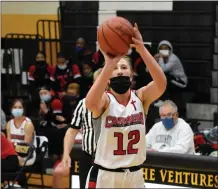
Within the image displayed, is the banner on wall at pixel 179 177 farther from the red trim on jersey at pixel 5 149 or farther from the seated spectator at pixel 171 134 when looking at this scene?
the red trim on jersey at pixel 5 149

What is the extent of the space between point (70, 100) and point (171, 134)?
→ 3403 millimetres

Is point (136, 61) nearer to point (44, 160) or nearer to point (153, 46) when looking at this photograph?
point (153, 46)

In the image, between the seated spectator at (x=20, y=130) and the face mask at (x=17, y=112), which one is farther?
the face mask at (x=17, y=112)

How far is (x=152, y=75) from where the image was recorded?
4566 millimetres

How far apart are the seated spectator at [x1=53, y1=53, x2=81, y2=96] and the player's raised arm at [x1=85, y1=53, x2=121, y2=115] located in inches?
283

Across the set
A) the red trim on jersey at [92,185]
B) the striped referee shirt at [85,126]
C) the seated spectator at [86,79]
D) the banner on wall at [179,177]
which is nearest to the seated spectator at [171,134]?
the banner on wall at [179,177]

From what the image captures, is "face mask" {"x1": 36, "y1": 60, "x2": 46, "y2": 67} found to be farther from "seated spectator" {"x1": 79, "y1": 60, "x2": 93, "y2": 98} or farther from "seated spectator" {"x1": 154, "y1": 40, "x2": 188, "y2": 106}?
"seated spectator" {"x1": 154, "y1": 40, "x2": 188, "y2": 106}

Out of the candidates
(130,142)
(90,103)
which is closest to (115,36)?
(90,103)

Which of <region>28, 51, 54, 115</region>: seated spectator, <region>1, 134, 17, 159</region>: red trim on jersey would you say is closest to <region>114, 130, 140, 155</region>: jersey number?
<region>1, 134, 17, 159</region>: red trim on jersey

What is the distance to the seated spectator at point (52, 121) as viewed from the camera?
10.1 metres

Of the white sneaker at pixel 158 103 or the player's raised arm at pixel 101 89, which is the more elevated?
the player's raised arm at pixel 101 89

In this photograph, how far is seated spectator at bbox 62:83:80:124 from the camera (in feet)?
35.4

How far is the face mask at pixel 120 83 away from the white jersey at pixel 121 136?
101 mm

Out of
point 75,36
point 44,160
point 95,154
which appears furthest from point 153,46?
point 95,154
